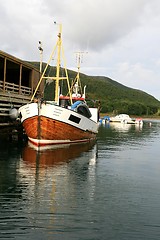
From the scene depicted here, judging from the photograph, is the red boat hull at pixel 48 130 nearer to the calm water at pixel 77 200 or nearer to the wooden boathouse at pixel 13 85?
the wooden boathouse at pixel 13 85

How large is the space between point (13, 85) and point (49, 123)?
6.69 meters

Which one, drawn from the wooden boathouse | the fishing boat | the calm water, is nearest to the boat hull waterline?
the fishing boat

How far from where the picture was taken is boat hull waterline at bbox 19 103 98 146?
21094 millimetres

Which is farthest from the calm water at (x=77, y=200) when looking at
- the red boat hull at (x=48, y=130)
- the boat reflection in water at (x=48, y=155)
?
the red boat hull at (x=48, y=130)

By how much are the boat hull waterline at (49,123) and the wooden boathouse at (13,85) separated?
172 cm

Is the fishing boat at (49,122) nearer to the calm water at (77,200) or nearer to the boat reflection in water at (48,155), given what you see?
the boat reflection in water at (48,155)

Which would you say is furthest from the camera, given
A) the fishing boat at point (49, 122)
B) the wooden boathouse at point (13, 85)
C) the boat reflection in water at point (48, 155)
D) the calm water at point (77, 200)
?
the wooden boathouse at point (13, 85)

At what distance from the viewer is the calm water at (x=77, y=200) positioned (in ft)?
23.8

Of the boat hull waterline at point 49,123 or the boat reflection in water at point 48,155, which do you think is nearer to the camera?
the boat reflection in water at point 48,155

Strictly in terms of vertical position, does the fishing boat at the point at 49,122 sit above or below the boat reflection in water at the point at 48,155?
above

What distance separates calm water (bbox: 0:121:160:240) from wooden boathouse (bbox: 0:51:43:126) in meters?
8.30

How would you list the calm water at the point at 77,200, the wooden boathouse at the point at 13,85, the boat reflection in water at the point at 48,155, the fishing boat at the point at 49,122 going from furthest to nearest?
the wooden boathouse at the point at 13,85, the fishing boat at the point at 49,122, the boat reflection in water at the point at 48,155, the calm water at the point at 77,200

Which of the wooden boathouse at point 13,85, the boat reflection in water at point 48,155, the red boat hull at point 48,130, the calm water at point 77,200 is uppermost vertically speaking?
the wooden boathouse at point 13,85

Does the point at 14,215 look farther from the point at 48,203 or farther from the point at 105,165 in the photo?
the point at 105,165
